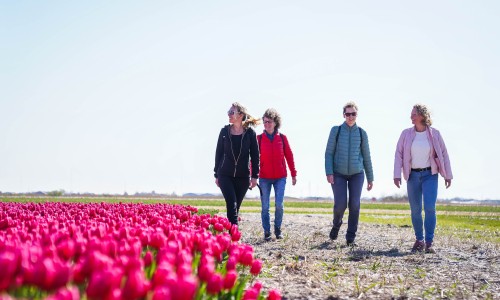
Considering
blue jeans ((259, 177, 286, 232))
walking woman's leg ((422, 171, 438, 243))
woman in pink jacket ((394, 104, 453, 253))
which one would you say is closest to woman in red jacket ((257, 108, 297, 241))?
blue jeans ((259, 177, 286, 232))

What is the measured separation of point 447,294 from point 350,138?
225 inches

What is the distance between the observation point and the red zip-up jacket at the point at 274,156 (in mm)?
12852

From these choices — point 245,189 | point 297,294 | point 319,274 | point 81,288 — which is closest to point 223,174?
point 245,189

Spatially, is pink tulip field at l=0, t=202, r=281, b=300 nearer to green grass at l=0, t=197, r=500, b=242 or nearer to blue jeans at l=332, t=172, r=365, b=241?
blue jeans at l=332, t=172, r=365, b=241

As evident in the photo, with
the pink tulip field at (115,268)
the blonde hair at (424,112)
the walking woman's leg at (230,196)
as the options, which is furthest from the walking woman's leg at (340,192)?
the pink tulip field at (115,268)

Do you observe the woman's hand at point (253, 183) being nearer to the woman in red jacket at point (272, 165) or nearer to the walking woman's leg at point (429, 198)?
the woman in red jacket at point (272, 165)

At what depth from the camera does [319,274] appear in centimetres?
759

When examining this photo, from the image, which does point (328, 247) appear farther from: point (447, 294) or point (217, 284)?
point (217, 284)

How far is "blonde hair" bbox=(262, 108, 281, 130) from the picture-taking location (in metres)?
12.9

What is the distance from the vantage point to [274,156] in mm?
12883

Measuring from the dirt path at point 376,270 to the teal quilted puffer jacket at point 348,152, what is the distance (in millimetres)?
1642

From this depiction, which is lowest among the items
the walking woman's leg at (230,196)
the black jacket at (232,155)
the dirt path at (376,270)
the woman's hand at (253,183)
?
the dirt path at (376,270)

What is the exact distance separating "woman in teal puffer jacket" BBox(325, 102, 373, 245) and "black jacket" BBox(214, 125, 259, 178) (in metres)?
1.82

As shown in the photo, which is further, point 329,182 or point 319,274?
point 329,182
